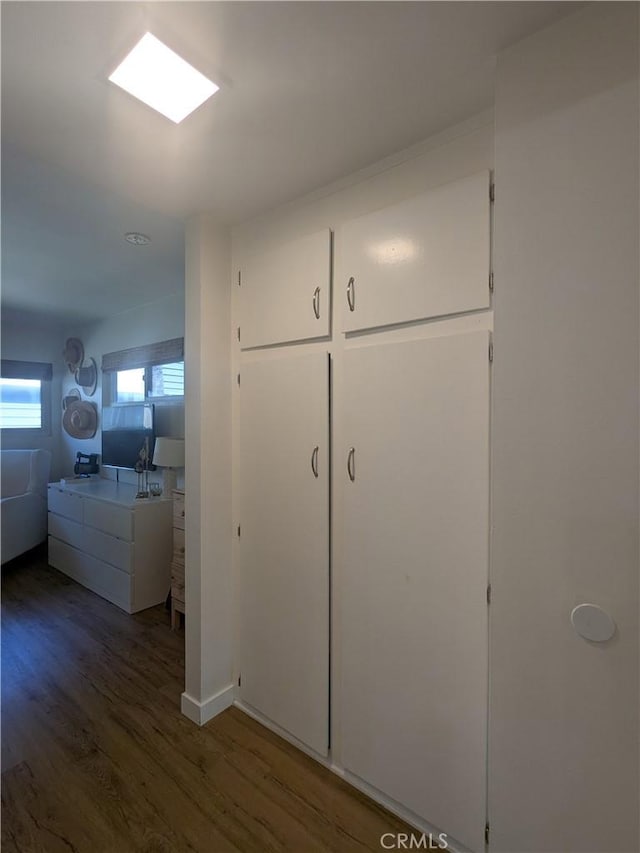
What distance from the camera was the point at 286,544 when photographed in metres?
1.78

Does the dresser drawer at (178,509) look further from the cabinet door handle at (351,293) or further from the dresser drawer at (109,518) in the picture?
the cabinet door handle at (351,293)

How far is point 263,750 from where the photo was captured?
68.7 inches

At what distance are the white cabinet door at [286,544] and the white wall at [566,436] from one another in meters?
0.74

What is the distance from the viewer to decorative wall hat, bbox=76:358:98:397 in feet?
14.2

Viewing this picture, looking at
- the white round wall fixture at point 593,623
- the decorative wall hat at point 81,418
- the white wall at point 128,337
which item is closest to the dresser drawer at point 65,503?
the white wall at point 128,337

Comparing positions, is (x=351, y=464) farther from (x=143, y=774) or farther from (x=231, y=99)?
(x=143, y=774)

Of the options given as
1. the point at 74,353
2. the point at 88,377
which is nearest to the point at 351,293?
the point at 88,377

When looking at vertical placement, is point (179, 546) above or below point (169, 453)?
below

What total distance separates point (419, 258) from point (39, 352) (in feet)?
15.9

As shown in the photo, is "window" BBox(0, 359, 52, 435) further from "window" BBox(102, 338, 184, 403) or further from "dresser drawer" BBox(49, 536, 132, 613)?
"dresser drawer" BBox(49, 536, 132, 613)

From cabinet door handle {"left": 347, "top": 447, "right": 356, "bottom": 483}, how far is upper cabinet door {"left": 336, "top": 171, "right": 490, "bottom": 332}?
485mm

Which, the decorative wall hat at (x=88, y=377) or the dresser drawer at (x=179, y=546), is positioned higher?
the decorative wall hat at (x=88, y=377)

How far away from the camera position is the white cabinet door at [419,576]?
126cm

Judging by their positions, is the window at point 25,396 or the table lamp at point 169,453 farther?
the window at point 25,396
